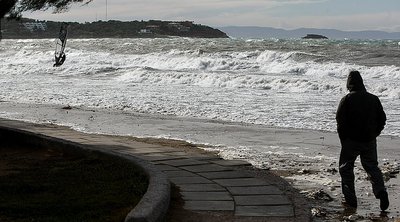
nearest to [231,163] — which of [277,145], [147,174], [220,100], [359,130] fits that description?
[147,174]

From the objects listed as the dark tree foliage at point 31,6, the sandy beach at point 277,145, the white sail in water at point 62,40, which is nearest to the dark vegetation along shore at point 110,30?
the white sail in water at point 62,40

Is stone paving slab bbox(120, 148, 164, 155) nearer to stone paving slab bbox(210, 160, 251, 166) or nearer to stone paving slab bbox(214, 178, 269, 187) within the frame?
stone paving slab bbox(210, 160, 251, 166)

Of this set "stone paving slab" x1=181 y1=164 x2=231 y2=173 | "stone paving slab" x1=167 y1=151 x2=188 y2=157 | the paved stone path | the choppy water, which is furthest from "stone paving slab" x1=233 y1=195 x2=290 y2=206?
the choppy water

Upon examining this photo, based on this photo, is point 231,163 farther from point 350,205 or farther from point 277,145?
point 277,145

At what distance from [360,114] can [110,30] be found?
11782 centimetres

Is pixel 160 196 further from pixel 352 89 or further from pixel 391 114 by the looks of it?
pixel 391 114

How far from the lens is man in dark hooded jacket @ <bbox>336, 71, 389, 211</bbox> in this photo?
6.98 metres

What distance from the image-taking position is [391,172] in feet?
30.0

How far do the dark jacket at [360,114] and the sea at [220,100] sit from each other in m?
1.83

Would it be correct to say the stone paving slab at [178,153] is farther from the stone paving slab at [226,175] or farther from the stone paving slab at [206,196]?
the stone paving slab at [206,196]

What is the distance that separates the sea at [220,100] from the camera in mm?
13352

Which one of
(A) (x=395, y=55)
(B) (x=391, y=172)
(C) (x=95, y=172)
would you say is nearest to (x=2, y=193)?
(C) (x=95, y=172)

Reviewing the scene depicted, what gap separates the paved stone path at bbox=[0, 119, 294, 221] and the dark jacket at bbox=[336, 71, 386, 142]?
107 cm

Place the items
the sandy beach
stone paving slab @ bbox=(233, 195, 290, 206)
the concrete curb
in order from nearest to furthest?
the concrete curb → stone paving slab @ bbox=(233, 195, 290, 206) → the sandy beach
